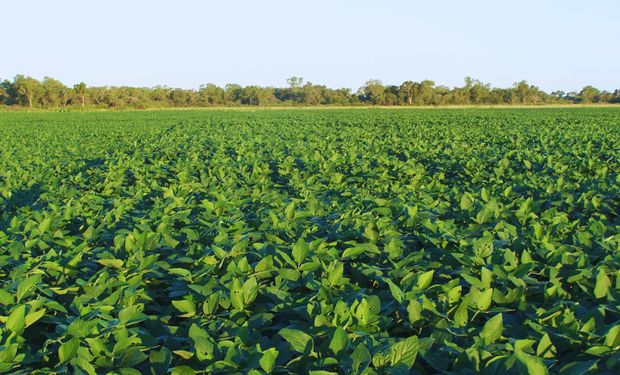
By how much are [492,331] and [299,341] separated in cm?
A: 72

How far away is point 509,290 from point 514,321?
0.15 meters

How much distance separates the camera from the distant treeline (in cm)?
9131

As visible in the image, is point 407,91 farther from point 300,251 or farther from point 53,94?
point 300,251

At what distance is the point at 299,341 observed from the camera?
5.24 ft

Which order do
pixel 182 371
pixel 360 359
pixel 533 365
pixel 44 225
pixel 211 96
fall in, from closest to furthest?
pixel 533 365 < pixel 360 359 < pixel 182 371 < pixel 44 225 < pixel 211 96

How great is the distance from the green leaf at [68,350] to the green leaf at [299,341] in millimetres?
725

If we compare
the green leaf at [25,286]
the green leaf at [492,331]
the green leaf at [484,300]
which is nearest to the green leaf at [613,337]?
the green leaf at [492,331]

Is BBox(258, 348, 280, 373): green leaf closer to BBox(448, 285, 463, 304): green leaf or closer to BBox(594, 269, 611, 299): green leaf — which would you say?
BBox(448, 285, 463, 304): green leaf

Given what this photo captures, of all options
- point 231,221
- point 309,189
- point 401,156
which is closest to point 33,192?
point 309,189

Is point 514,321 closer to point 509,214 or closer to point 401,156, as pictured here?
point 509,214

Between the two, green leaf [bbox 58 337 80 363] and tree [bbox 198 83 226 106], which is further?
tree [bbox 198 83 226 106]

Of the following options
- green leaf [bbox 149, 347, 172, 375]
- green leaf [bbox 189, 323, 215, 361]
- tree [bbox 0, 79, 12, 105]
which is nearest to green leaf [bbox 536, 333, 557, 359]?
green leaf [bbox 189, 323, 215, 361]

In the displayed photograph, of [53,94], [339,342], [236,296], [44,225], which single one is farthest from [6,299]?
[53,94]

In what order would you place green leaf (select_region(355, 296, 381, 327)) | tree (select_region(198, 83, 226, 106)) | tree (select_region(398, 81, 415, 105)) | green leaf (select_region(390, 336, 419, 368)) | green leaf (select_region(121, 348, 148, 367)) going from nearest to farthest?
green leaf (select_region(390, 336, 419, 368)) → green leaf (select_region(121, 348, 148, 367)) → green leaf (select_region(355, 296, 381, 327)) → tree (select_region(398, 81, 415, 105)) → tree (select_region(198, 83, 226, 106))
